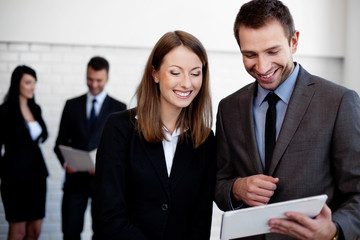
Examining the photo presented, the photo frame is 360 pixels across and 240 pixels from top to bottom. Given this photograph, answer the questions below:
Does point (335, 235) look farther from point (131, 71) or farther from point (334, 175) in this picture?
point (131, 71)

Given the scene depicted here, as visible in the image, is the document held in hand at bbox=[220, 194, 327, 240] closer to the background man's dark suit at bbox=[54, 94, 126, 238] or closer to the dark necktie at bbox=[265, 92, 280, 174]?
the dark necktie at bbox=[265, 92, 280, 174]

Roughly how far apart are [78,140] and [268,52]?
2.65 meters

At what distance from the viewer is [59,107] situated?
4.90 m

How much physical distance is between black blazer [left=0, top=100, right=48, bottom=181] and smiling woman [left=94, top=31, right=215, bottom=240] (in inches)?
92.4

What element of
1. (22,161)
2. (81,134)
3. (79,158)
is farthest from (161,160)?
(22,161)

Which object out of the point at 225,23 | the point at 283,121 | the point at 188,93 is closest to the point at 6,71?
the point at 225,23

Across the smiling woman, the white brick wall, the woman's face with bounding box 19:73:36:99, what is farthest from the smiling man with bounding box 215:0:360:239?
the white brick wall

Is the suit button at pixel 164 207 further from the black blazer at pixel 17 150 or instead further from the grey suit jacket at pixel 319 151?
→ the black blazer at pixel 17 150

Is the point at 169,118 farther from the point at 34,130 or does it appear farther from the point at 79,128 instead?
the point at 34,130

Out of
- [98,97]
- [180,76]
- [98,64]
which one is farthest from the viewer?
[98,64]

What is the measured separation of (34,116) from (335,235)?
3.35 m

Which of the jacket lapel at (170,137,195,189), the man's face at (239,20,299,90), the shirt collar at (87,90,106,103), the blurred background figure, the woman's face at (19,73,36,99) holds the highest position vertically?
the man's face at (239,20,299,90)

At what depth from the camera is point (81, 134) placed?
390 centimetres

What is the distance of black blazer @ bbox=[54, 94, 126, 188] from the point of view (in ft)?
12.7
